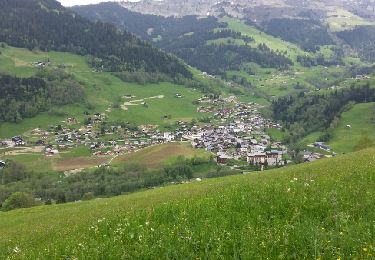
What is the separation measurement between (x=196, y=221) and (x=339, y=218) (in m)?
4.99

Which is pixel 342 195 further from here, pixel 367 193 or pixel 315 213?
pixel 315 213

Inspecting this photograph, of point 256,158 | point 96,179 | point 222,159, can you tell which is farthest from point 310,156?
point 96,179

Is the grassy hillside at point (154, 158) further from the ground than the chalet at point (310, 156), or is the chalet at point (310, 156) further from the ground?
the chalet at point (310, 156)

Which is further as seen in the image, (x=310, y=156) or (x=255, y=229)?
(x=310, y=156)

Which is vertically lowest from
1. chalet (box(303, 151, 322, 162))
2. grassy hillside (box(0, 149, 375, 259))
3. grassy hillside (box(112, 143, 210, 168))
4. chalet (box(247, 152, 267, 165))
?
grassy hillside (box(112, 143, 210, 168))

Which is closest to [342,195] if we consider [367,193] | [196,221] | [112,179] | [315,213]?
[367,193]

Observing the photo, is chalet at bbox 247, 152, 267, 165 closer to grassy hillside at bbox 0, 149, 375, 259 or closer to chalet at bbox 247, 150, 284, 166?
chalet at bbox 247, 150, 284, 166

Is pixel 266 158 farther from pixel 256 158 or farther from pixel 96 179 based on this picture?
pixel 96 179

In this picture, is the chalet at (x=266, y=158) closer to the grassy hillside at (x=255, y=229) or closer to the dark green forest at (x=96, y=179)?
the dark green forest at (x=96, y=179)

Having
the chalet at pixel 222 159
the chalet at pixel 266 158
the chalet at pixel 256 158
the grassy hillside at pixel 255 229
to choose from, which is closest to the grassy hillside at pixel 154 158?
the chalet at pixel 222 159

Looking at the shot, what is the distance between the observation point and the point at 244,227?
13.8 metres

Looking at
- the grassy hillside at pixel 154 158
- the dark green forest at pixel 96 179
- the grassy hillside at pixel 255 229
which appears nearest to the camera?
Answer: the grassy hillside at pixel 255 229

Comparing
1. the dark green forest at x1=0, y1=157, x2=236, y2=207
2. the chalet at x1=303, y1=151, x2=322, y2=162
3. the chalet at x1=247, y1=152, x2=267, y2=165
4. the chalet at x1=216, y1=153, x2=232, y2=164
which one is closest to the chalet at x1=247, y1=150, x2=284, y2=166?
the chalet at x1=247, y1=152, x2=267, y2=165

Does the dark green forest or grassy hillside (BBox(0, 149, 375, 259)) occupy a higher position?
grassy hillside (BBox(0, 149, 375, 259))
